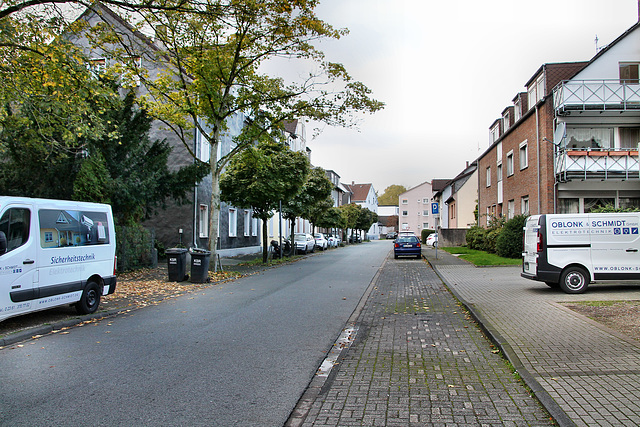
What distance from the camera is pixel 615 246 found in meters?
10.9

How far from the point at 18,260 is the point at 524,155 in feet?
77.4

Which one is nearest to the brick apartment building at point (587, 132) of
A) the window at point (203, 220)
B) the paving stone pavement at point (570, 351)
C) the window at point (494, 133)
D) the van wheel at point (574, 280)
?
the window at point (494, 133)

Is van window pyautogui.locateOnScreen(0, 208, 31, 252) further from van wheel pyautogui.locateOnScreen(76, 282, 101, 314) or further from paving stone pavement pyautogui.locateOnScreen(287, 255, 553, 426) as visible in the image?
paving stone pavement pyautogui.locateOnScreen(287, 255, 553, 426)

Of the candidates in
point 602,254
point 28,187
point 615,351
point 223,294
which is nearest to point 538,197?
point 602,254

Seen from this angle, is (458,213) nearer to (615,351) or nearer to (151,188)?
(151,188)

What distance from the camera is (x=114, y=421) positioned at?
153 inches

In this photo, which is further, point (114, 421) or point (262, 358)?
point (262, 358)

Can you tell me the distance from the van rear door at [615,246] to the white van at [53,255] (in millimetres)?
11106

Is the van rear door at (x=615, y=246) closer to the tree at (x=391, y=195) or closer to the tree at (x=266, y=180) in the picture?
the tree at (x=266, y=180)

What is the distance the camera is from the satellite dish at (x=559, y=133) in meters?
19.9

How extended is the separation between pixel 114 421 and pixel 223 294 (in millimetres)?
8530

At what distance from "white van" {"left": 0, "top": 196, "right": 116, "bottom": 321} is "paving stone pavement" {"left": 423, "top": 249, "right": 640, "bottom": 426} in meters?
7.41

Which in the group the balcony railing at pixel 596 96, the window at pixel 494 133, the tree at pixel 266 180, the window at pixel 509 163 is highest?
the window at pixel 494 133

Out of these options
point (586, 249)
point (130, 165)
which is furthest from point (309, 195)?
point (586, 249)
